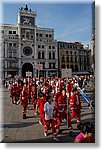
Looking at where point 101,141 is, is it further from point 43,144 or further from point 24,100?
point 24,100

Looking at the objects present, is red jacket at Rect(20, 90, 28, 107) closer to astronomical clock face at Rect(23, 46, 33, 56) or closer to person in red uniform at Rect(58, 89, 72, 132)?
person in red uniform at Rect(58, 89, 72, 132)

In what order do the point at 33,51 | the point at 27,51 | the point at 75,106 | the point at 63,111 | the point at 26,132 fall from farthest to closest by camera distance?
the point at 33,51 → the point at 27,51 → the point at 75,106 → the point at 63,111 → the point at 26,132

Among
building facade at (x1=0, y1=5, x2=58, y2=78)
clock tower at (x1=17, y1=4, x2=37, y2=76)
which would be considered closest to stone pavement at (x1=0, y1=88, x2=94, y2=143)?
building facade at (x1=0, y1=5, x2=58, y2=78)

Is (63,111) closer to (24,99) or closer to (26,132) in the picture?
(26,132)

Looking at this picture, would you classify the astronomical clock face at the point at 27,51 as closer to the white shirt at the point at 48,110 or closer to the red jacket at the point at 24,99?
the red jacket at the point at 24,99

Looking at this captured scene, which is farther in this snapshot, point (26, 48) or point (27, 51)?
point (27, 51)

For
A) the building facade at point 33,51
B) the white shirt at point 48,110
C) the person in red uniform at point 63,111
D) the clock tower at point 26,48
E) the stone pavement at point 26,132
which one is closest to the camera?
the stone pavement at point 26,132

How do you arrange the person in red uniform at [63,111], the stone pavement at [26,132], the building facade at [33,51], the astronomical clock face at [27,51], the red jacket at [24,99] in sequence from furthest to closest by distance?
1. the astronomical clock face at [27,51]
2. the building facade at [33,51]
3. the red jacket at [24,99]
4. the person in red uniform at [63,111]
5. the stone pavement at [26,132]

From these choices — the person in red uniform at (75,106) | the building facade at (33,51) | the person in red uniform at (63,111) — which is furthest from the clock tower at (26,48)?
the person in red uniform at (63,111)

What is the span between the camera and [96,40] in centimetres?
383

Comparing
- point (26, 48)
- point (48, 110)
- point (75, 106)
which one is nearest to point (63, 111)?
point (75, 106)

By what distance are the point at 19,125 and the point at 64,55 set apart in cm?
2461

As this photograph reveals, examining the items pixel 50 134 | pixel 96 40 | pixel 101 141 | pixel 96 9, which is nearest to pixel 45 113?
pixel 50 134

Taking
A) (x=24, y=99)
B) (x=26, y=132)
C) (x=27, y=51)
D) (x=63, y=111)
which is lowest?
(x=26, y=132)
